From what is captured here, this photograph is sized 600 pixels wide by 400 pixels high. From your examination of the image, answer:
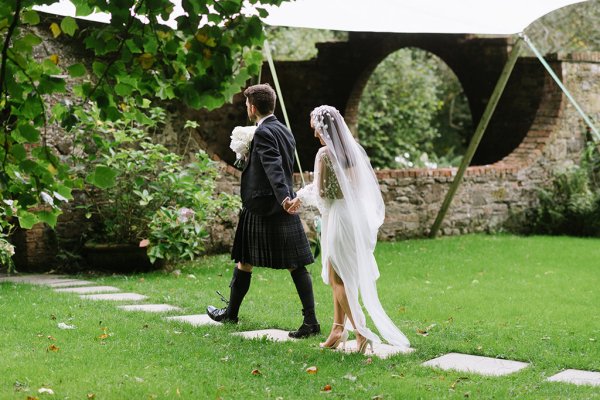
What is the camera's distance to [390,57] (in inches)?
599

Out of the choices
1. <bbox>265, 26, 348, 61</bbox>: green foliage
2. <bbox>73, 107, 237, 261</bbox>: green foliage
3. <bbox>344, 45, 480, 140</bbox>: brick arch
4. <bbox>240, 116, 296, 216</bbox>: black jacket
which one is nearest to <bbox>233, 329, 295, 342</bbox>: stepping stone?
<bbox>240, 116, 296, 216</bbox>: black jacket

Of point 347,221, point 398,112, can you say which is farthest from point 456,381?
point 398,112

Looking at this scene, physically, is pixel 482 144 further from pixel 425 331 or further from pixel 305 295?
pixel 305 295

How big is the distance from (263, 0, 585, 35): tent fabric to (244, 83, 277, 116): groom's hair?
235 cm

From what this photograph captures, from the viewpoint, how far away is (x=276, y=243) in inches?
222

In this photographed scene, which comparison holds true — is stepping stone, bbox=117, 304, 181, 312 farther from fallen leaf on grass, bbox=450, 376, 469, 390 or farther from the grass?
fallen leaf on grass, bbox=450, 376, 469, 390

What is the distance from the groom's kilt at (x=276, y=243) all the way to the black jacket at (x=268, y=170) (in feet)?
0.24

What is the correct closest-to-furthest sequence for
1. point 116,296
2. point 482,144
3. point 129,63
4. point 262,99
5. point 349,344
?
point 129,63, point 349,344, point 262,99, point 116,296, point 482,144

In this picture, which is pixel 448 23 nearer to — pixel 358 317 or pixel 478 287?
pixel 478 287

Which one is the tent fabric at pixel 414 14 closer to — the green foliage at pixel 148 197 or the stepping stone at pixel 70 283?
the green foliage at pixel 148 197

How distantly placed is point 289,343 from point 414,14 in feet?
12.7

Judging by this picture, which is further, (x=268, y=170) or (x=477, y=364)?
(x=268, y=170)

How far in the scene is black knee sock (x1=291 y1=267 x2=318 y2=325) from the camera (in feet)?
18.4

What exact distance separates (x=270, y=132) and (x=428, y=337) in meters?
1.66
